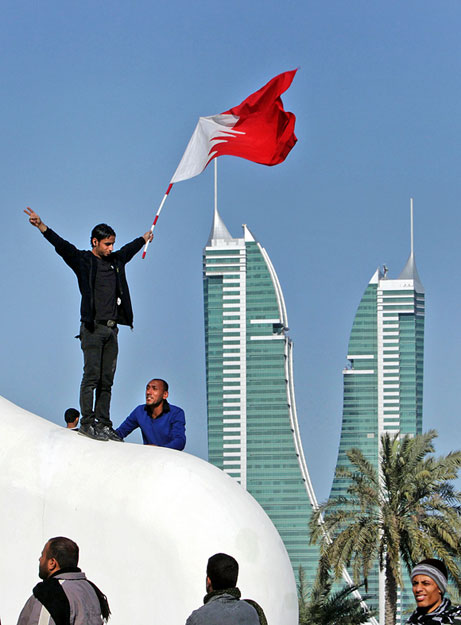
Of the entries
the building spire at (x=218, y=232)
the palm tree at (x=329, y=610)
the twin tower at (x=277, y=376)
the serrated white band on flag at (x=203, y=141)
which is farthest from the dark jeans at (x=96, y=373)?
the building spire at (x=218, y=232)

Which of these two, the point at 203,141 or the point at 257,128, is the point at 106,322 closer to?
the point at 203,141

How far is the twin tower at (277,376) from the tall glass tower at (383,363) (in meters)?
0.14

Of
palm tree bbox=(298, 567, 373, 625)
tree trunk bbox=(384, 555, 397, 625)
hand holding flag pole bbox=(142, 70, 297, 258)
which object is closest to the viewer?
hand holding flag pole bbox=(142, 70, 297, 258)

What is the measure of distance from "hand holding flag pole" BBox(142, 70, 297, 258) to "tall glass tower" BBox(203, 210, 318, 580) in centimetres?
14090

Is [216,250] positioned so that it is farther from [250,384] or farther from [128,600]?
[128,600]

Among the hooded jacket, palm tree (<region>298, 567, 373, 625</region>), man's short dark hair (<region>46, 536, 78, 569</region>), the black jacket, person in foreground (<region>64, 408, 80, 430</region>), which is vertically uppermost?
the black jacket

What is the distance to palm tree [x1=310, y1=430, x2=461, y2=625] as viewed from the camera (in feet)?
97.6

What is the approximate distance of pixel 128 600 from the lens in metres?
8.24

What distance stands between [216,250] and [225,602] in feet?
514

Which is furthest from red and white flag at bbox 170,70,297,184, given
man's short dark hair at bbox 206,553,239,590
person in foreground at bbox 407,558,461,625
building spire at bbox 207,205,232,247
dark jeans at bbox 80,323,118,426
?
building spire at bbox 207,205,232,247

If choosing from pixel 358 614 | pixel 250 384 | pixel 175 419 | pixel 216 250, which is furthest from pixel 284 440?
pixel 175 419

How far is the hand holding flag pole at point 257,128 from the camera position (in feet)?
39.4

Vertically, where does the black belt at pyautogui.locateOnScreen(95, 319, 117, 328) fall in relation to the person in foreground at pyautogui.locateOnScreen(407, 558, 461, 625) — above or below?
above

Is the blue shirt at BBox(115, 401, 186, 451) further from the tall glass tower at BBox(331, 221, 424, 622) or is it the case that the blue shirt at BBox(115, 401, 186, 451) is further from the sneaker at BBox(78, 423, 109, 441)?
the tall glass tower at BBox(331, 221, 424, 622)
